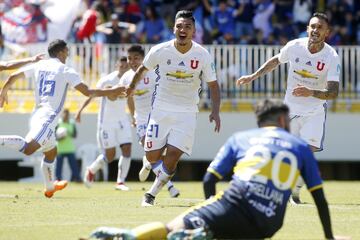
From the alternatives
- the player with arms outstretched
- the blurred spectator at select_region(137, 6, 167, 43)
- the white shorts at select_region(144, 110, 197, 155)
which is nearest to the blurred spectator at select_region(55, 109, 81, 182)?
the blurred spectator at select_region(137, 6, 167, 43)

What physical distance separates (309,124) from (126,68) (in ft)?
19.5

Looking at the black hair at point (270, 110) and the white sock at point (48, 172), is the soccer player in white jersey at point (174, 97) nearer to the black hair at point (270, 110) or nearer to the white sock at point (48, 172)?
the white sock at point (48, 172)

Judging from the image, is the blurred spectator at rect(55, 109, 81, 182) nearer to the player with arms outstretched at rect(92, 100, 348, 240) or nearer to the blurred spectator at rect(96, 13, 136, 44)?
the blurred spectator at rect(96, 13, 136, 44)

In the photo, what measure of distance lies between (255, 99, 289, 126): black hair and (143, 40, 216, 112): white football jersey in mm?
5837

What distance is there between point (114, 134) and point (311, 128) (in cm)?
661

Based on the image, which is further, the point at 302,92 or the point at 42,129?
the point at 42,129

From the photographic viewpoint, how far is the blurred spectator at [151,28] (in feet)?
99.6

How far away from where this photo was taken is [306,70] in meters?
16.6

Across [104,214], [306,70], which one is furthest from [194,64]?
[104,214]

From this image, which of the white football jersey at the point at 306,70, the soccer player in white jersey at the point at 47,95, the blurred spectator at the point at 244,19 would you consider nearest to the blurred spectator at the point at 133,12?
the blurred spectator at the point at 244,19

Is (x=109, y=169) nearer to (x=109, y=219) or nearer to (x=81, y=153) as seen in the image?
(x=81, y=153)

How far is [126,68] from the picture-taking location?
21656 millimetres

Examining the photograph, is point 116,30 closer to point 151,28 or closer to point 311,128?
point 151,28

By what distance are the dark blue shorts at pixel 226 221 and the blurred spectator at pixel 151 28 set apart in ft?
67.8
